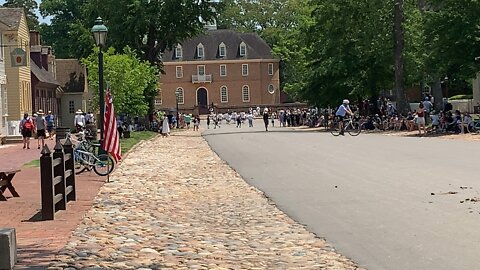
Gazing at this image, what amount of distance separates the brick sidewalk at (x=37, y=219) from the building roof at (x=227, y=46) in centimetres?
9697

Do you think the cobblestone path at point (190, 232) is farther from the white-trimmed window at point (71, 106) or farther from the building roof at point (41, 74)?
the white-trimmed window at point (71, 106)

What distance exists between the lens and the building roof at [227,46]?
11906 cm

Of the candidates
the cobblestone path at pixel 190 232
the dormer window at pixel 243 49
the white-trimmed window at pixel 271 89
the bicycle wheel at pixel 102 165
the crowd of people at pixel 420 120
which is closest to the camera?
the cobblestone path at pixel 190 232

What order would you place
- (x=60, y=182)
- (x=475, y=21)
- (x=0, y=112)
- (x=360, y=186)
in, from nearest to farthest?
1. (x=60, y=182)
2. (x=360, y=186)
3. (x=475, y=21)
4. (x=0, y=112)

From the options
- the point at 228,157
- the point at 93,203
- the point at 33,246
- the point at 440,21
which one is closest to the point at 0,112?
the point at 228,157

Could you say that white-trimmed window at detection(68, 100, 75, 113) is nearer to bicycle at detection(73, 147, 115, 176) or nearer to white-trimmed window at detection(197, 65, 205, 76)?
white-trimmed window at detection(197, 65, 205, 76)

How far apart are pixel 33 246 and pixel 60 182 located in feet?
12.9

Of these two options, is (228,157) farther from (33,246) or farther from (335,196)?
(33,246)

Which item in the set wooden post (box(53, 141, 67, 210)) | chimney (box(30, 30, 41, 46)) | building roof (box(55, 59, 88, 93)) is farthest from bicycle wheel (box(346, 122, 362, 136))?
building roof (box(55, 59, 88, 93))

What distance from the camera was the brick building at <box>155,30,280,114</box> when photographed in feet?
391

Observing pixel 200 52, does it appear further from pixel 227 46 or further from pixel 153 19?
pixel 153 19

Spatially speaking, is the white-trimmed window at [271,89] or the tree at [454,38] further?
the white-trimmed window at [271,89]

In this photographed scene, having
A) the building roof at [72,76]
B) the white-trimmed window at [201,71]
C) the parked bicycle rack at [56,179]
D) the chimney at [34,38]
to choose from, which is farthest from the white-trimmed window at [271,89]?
the parked bicycle rack at [56,179]

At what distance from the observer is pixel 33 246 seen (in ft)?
35.6
